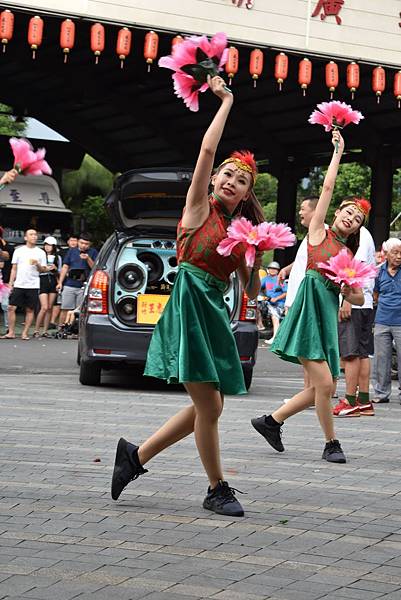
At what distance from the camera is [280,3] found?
882 inches

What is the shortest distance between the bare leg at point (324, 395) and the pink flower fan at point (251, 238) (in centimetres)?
235

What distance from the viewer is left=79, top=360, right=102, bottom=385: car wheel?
42.3ft

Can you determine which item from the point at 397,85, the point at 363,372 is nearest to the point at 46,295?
the point at 397,85

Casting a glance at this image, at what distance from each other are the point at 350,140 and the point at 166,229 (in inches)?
684

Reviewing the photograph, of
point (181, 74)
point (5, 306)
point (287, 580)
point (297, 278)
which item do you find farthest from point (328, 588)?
point (5, 306)

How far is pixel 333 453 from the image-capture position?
790 centimetres

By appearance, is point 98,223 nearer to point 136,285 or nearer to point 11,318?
point 11,318

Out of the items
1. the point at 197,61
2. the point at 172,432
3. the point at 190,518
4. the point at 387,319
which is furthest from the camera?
the point at 387,319

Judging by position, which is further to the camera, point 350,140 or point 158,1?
point 350,140

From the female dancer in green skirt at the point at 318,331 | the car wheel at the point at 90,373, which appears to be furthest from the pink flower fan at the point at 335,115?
the car wheel at the point at 90,373

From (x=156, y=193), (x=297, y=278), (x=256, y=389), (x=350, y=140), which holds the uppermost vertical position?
(x=350, y=140)

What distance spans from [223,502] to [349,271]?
2170mm

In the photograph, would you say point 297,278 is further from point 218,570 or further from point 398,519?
point 218,570

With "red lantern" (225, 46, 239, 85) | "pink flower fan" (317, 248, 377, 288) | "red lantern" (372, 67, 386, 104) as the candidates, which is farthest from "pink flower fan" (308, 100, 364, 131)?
"red lantern" (372, 67, 386, 104)
